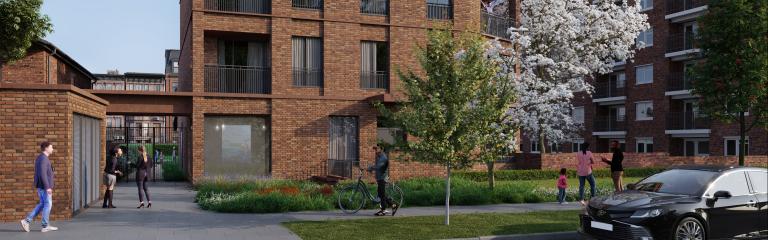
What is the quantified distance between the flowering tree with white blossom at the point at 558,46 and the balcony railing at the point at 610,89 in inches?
491

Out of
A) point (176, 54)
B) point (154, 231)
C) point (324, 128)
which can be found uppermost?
point (176, 54)

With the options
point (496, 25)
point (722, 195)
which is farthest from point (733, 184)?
point (496, 25)

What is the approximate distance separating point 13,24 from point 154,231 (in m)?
13.6

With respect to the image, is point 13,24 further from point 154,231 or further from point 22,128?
point 154,231

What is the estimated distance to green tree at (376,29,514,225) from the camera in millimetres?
10906

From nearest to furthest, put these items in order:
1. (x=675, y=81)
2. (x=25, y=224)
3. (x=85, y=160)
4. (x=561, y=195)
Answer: (x=25, y=224) < (x=85, y=160) < (x=561, y=195) < (x=675, y=81)

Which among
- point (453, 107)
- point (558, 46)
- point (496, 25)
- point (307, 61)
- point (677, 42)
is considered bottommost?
point (453, 107)

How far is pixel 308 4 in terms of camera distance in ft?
73.1

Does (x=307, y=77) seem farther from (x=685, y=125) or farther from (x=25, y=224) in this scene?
(x=685, y=125)

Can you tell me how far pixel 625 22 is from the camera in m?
28.1

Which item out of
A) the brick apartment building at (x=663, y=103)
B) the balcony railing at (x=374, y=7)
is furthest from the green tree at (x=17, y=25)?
the brick apartment building at (x=663, y=103)

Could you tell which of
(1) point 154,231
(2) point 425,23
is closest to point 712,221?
(1) point 154,231

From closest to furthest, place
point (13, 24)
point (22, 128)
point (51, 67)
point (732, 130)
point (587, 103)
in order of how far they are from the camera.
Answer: point (22, 128) < point (13, 24) < point (51, 67) < point (732, 130) < point (587, 103)

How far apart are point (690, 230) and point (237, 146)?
1633 centimetres
